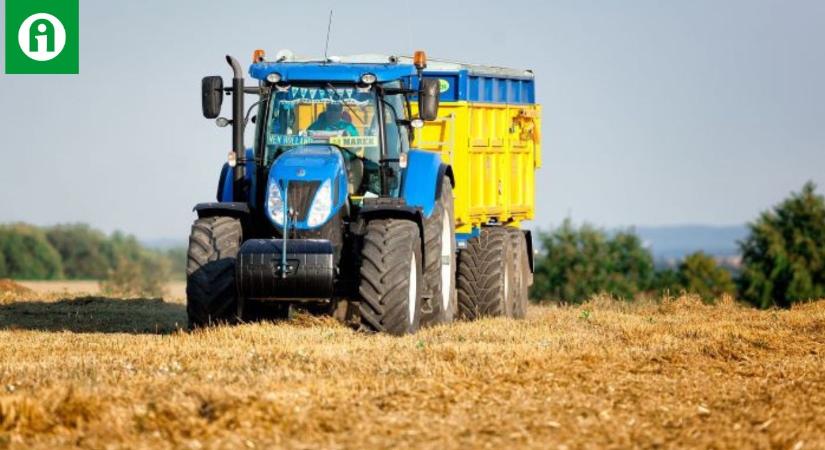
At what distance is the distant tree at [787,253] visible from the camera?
91.8 meters

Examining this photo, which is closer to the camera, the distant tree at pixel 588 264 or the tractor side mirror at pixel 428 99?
the tractor side mirror at pixel 428 99

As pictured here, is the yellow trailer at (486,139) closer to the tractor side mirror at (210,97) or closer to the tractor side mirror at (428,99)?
the tractor side mirror at (428,99)

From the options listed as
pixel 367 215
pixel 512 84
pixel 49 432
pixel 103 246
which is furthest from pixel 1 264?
pixel 49 432

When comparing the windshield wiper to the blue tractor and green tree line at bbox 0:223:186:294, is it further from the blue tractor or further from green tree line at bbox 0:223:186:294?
green tree line at bbox 0:223:186:294

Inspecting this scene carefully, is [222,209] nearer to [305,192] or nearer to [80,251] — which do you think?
[305,192]

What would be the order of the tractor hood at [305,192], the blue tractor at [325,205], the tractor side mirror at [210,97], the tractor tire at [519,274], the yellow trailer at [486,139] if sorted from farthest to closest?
the tractor tire at [519,274], the yellow trailer at [486,139], the tractor side mirror at [210,97], the tractor hood at [305,192], the blue tractor at [325,205]

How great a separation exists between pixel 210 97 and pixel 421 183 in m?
2.42

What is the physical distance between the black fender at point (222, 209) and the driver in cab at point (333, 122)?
117cm

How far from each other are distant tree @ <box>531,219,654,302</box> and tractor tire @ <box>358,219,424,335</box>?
280 feet

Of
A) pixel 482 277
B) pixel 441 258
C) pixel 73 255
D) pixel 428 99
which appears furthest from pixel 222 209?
pixel 73 255

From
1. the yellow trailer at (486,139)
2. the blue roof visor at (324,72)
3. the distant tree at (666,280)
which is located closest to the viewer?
the blue roof visor at (324,72)

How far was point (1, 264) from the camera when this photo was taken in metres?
90.9

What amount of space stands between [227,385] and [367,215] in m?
5.41

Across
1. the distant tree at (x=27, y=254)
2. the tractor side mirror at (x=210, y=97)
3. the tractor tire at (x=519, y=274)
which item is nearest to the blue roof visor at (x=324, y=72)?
the tractor side mirror at (x=210, y=97)
